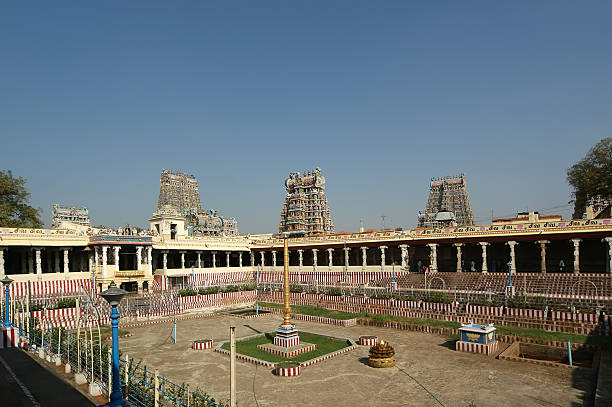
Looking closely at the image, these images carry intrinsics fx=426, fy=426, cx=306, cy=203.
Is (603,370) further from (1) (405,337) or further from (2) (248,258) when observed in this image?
(2) (248,258)

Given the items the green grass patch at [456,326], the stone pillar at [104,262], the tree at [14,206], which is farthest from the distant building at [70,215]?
the green grass patch at [456,326]

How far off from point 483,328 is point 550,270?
81.6ft

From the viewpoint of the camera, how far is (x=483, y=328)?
20.1m

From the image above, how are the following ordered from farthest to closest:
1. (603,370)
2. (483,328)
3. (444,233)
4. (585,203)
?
(585,203)
(444,233)
(483,328)
(603,370)

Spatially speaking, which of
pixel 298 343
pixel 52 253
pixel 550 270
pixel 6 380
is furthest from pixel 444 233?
pixel 52 253

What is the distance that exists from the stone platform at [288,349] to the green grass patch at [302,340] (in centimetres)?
20

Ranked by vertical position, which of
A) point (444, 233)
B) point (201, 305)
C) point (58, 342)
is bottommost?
point (201, 305)

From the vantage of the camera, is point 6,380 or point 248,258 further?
point 248,258

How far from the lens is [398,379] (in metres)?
16.5

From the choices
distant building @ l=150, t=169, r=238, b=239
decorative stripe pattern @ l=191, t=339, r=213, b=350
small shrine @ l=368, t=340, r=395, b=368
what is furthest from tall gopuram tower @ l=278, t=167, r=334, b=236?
small shrine @ l=368, t=340, r=395, b=368

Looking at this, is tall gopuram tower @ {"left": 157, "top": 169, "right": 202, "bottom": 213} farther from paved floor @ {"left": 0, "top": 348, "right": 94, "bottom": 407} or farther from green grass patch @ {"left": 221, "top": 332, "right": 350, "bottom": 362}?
paved floor @ {"left": 0, "top": 348, "right": 94, "bottom": 407}

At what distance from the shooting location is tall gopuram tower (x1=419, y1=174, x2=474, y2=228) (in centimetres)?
8706

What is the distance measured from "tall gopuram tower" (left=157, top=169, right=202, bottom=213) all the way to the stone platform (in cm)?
6701

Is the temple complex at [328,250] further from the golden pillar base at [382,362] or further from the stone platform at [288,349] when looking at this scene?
the stone platform at [288,349]
